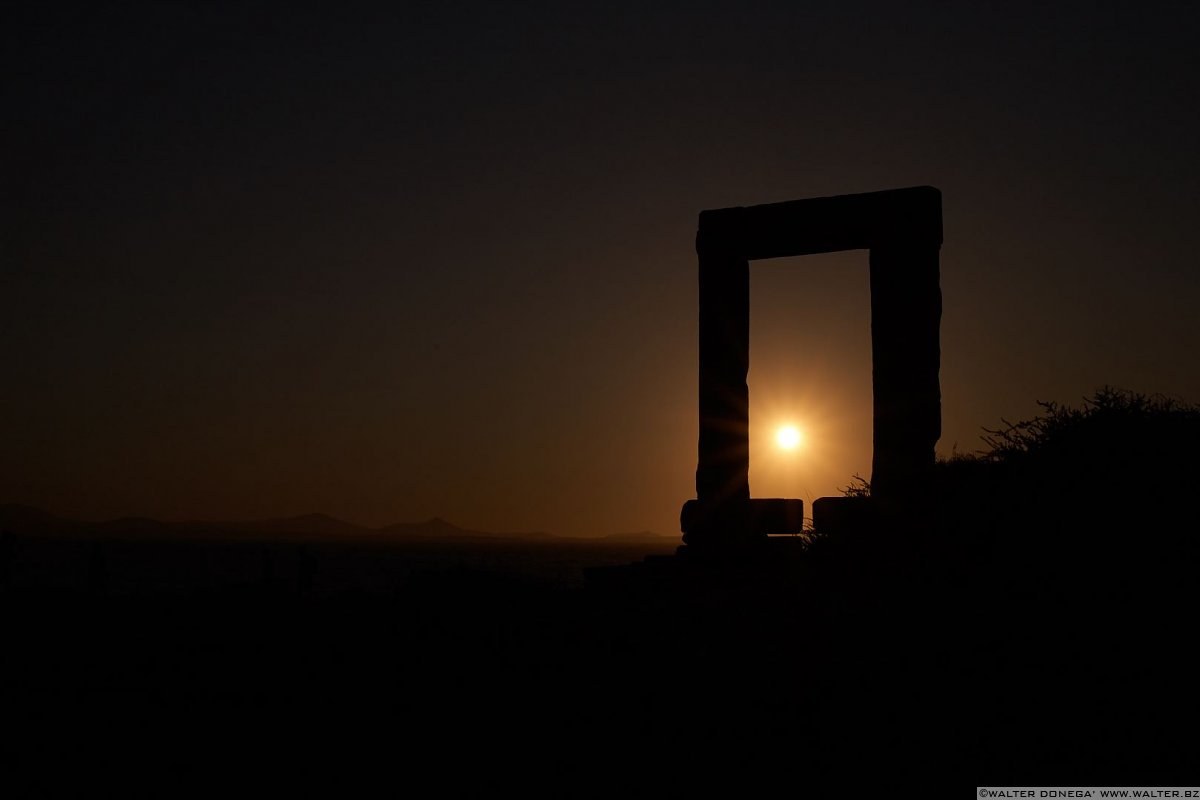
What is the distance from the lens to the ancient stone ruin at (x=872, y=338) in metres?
14.6

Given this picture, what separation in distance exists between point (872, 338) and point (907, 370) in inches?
27.4

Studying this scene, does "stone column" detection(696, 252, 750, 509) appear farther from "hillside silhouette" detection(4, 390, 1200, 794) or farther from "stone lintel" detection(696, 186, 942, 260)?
"hillside silhouette" detection(4, 390, 1200, 794)

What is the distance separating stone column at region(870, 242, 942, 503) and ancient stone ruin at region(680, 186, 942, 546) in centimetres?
1

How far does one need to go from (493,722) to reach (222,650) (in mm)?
4566

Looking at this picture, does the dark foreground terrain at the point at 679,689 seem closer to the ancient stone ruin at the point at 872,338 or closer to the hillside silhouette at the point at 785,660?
the hillside silhouette at the point at 785,660

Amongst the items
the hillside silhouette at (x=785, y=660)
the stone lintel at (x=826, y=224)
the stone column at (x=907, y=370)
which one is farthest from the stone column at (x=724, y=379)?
the stone column at (x=907, y=370)

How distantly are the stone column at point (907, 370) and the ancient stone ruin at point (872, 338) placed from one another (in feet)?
0.04

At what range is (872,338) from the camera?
49.4 ft

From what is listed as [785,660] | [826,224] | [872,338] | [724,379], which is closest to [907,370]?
[872,338]

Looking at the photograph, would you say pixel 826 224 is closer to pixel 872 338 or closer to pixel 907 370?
pixel 872 338

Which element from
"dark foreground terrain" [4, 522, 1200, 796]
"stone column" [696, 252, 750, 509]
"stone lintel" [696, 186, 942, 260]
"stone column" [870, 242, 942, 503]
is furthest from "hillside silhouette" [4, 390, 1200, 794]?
"stone lintel" [696, 186, 942, 260]

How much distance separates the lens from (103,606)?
18.5 meters

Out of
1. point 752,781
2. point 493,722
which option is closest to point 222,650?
point 493,722

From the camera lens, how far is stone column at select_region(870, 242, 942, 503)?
14.5m
